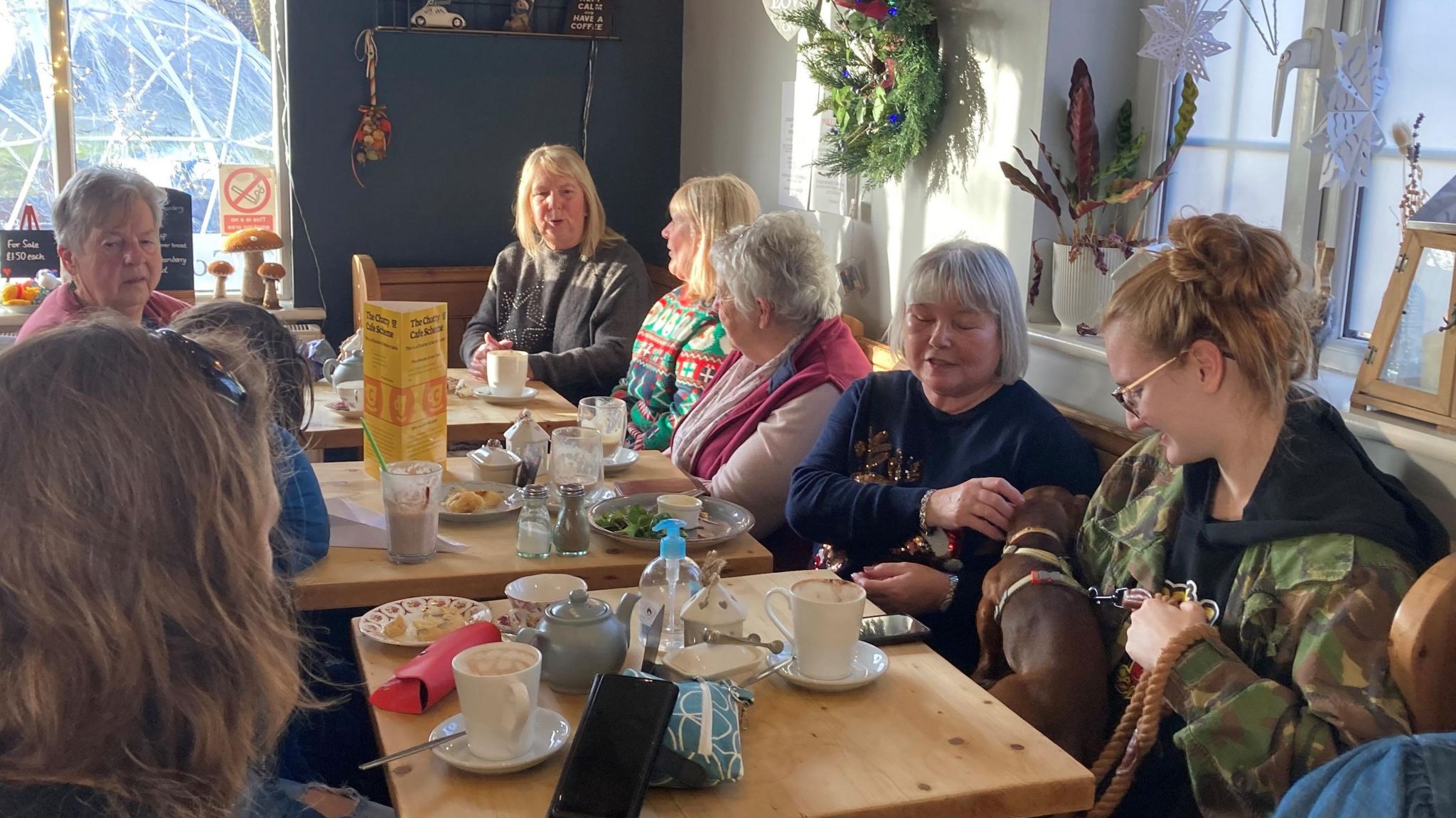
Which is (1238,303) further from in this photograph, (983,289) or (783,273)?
(783,273)

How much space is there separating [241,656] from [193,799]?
0.33 feet

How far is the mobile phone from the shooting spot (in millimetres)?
1556

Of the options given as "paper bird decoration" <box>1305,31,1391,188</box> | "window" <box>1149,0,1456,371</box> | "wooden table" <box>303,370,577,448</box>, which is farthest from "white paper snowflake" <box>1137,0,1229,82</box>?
"wooden table" <box>303,370,577,448</box>

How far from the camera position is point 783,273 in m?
2.50

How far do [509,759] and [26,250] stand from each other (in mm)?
3473

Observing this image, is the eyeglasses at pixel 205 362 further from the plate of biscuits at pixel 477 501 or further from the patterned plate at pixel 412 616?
the plate of biscuits at pixel 477 501

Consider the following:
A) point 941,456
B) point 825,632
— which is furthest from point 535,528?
point 941,456

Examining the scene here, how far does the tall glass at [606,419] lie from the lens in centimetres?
241

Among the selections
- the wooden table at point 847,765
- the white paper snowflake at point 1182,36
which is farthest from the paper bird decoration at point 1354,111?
the wooden table at point 847,765

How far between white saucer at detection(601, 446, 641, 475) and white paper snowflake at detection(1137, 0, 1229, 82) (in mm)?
1182

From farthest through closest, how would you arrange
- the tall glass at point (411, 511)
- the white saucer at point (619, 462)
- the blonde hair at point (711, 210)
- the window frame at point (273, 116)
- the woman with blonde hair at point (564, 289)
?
the window frame at point (273, 116)
the woman with blonde hair at point (564, 289)
the blonde hair at point (711, 210)
the white saucer at point (619, 462)
the tall glass at point (411, 511)

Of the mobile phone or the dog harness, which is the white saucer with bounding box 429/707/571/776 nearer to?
the mobile phone

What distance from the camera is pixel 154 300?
10.0 ft

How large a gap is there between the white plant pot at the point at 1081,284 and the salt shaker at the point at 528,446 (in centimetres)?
104
